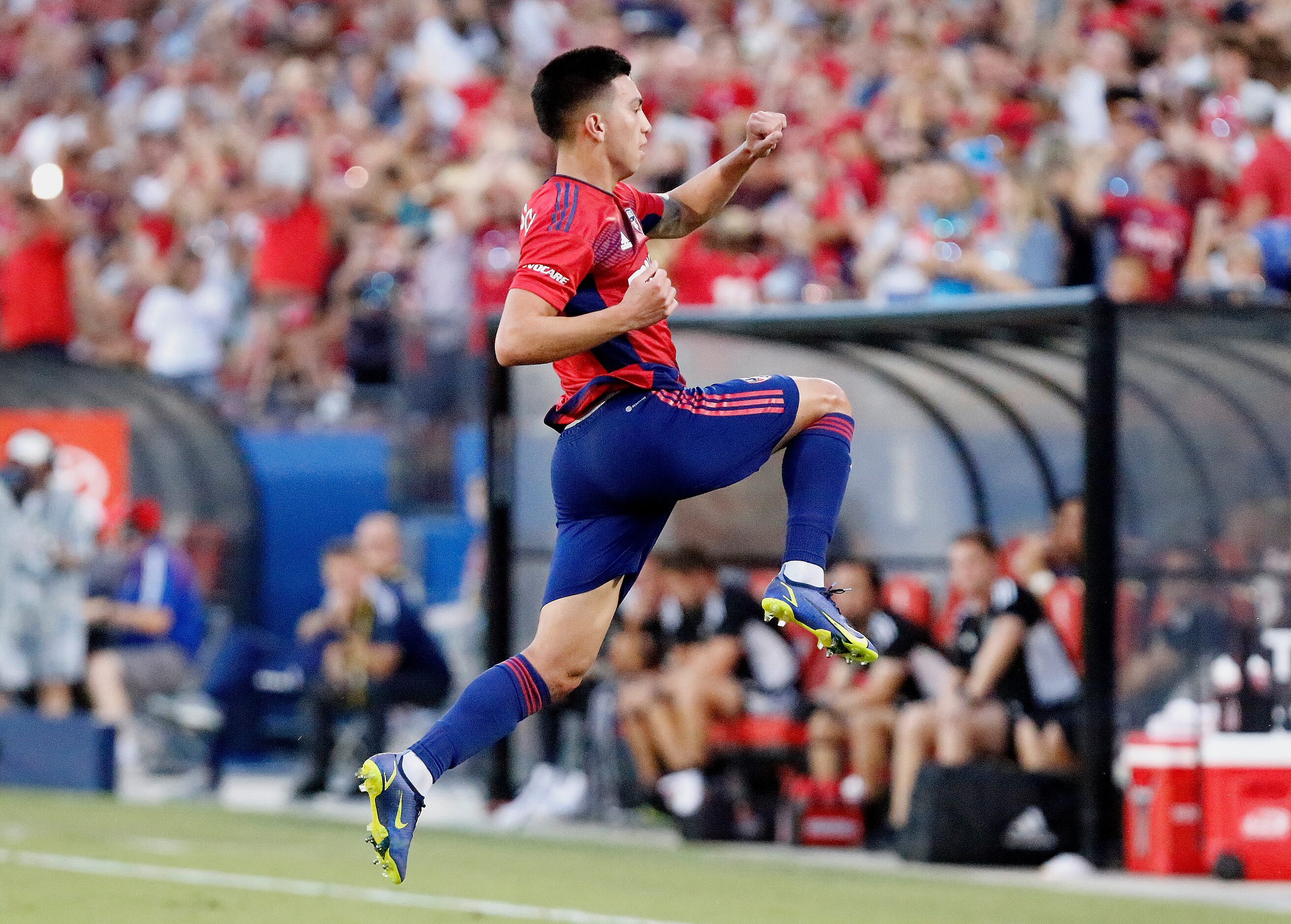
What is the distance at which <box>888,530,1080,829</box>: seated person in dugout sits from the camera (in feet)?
34.5

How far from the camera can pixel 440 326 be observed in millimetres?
13797

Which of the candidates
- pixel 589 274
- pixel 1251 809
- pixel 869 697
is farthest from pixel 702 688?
pixel 589 274

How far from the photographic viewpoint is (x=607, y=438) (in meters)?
5.93

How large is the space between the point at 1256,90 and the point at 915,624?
4.06m

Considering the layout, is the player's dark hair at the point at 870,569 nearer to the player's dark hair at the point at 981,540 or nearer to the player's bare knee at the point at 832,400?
the player's dark hair at the point at 981,540

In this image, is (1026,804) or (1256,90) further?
(1256,90)

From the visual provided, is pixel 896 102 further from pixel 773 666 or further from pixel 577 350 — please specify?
pixel 577 350

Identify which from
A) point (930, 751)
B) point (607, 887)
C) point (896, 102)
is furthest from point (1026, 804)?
point (896, 102)

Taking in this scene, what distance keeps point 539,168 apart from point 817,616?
1025 centimetres

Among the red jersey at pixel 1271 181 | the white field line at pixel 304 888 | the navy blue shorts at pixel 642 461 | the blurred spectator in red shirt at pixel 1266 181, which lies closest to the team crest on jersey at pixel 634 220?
the navy blue shorts at pixel 642 461

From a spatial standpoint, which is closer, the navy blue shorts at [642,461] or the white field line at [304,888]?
the navy blue shorts at [642,461]

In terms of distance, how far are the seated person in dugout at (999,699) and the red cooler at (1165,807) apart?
0.49 metres

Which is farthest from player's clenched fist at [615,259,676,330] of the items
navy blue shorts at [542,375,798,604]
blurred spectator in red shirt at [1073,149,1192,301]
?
blurred spectator in red shirt at [1073,149,1192,301]

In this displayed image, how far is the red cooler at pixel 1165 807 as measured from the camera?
9.93 meters
